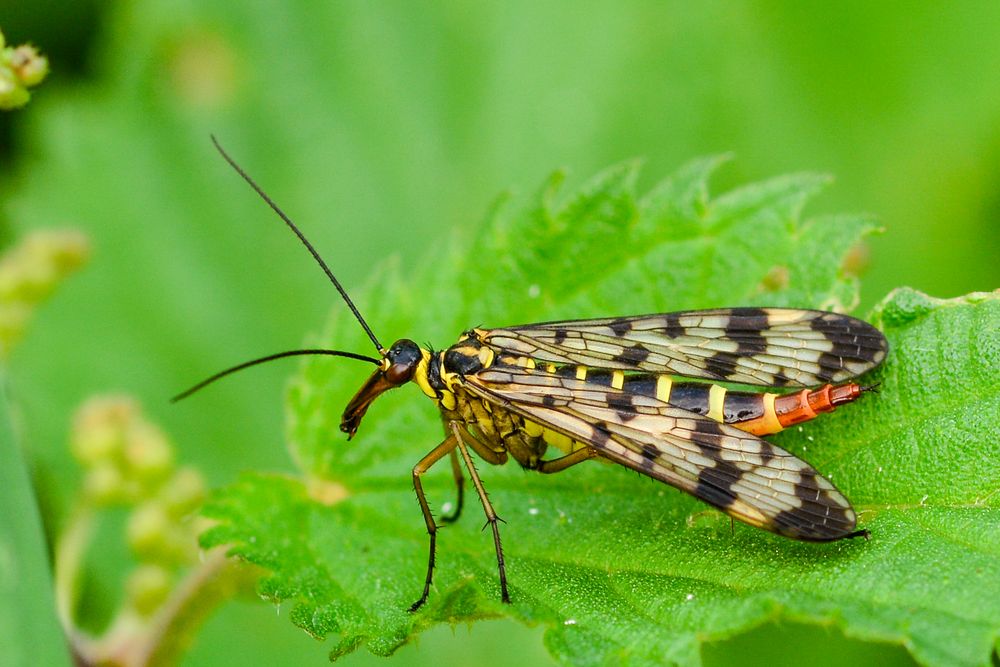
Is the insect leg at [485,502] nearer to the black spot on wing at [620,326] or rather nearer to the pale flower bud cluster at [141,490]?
the black spot on wing at [620,326]

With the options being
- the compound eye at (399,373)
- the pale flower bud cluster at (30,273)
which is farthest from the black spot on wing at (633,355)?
the pale flower bud cluster at (30,273)

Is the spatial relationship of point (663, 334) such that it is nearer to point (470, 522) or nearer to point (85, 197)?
point (470, 522)

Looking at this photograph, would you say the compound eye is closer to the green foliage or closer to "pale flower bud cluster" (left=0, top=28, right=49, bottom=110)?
the green foliage

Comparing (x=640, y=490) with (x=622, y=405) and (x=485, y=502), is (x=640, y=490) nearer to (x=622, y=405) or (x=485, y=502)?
(x=622, y=405)

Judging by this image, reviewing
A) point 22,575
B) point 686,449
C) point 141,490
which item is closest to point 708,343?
point 686,449

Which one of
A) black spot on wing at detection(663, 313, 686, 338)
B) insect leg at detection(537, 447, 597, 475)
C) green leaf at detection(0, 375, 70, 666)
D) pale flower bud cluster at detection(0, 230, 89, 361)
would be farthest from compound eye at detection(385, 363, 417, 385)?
green leaf at detection(0, 375, 70, 666)
